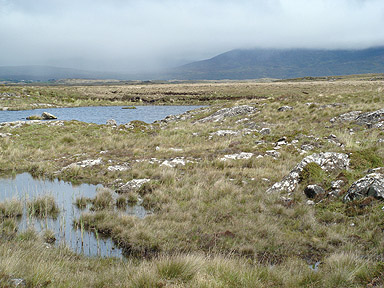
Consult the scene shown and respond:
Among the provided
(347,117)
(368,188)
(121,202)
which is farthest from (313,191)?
(347,117)

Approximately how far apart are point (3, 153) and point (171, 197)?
12958 mm

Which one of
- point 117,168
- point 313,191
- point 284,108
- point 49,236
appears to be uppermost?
point 284,108

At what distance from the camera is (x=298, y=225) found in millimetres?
7910

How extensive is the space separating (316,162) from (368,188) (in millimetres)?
2726

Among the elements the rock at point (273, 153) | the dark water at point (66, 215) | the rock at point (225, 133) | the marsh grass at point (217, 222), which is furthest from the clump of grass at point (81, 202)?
the rock at point (225, 133)

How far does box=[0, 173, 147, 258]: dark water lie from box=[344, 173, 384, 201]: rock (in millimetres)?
6730

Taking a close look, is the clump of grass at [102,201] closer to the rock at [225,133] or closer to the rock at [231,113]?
the rock at [225,133]

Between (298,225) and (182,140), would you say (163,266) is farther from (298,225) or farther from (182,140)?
(182,140)

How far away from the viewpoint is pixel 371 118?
18859 millimetres

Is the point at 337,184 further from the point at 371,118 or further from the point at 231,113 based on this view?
the point at 231,113

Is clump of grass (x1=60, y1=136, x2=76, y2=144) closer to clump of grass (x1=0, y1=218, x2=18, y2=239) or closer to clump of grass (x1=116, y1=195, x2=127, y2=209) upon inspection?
clump of grass (x1=116, y1=195, x2=127, y2=209)

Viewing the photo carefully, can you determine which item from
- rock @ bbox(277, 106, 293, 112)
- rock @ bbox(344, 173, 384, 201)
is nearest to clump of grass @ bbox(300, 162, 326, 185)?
rock @ bbox(344, 173, 384, 201)

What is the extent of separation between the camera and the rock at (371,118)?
1827cm

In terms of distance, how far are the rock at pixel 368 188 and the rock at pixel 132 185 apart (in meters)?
7.74
